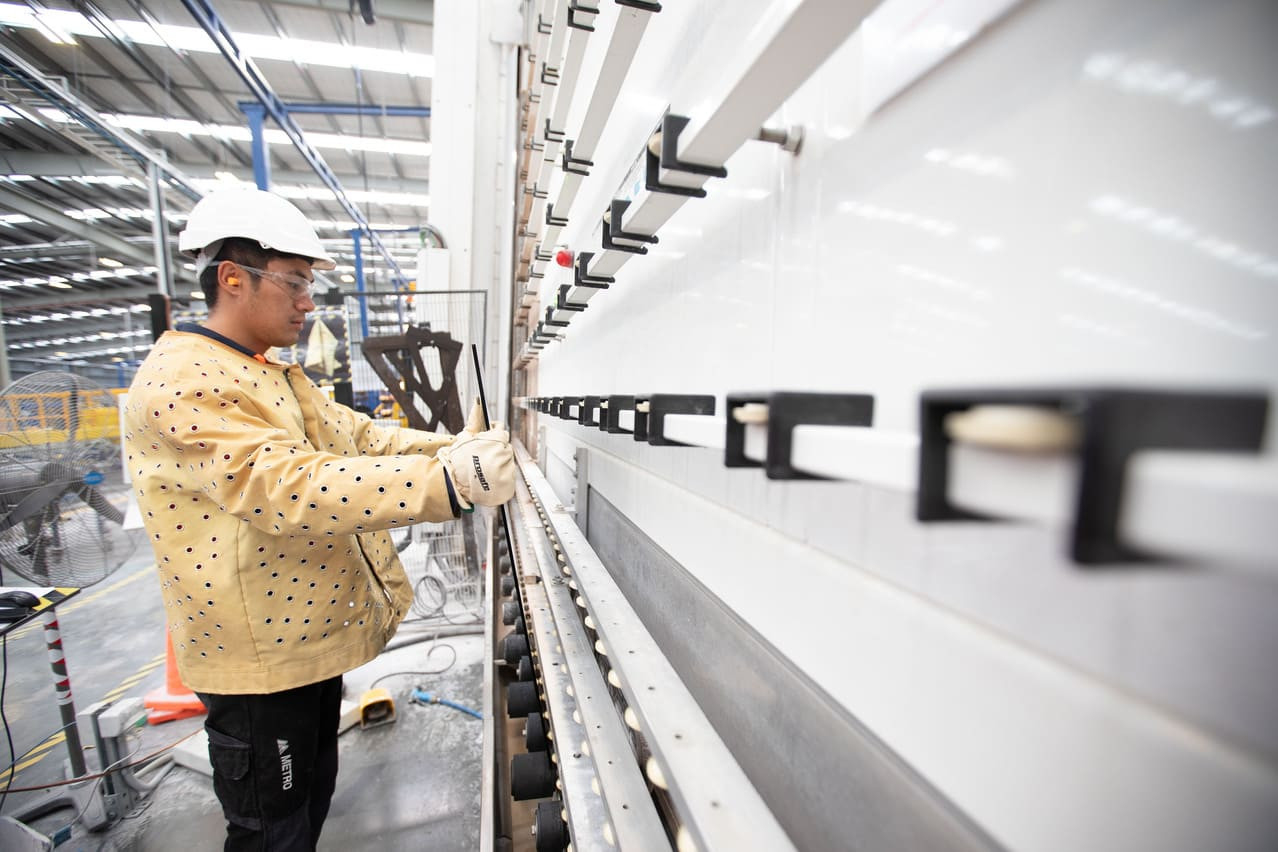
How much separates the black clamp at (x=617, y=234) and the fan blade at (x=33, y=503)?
255 cm

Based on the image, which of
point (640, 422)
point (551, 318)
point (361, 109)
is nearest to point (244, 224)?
point (551, 318)

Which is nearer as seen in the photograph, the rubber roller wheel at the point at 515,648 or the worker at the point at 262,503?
the worker at the point at 262,503

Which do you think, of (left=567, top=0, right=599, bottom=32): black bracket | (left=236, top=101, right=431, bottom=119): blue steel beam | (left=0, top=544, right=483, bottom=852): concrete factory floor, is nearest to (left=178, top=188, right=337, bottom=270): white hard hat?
(left=567, top=0, right=599, bottom=32): black bracket

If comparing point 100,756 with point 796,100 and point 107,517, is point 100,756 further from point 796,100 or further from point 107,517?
point 796,100

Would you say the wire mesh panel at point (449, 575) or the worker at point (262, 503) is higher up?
the worker at point (262, 503)

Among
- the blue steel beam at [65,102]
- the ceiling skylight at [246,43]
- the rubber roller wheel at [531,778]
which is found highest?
the ceiling skylight at [246,43]

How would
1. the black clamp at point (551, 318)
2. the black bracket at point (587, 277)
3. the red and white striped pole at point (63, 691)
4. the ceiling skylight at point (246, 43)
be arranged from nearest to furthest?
1. the black bracket at point (587, 277)
2. the black clamp at point (551, 318)
3. the red and white striped pole at point (63, 691)
4. the ceiling skylight at point (246, 43)

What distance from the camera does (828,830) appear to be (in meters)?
0.53

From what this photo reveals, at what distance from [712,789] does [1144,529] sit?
0.57m

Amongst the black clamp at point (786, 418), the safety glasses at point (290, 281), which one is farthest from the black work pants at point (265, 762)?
the black clamp at point (786, 418)

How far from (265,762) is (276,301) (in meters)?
1.14

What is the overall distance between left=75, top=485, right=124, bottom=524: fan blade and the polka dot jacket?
1.49m

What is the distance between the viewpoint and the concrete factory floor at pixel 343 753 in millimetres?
1951

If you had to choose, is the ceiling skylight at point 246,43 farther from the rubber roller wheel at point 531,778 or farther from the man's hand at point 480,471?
the rubber roller wheel at point 531,778
